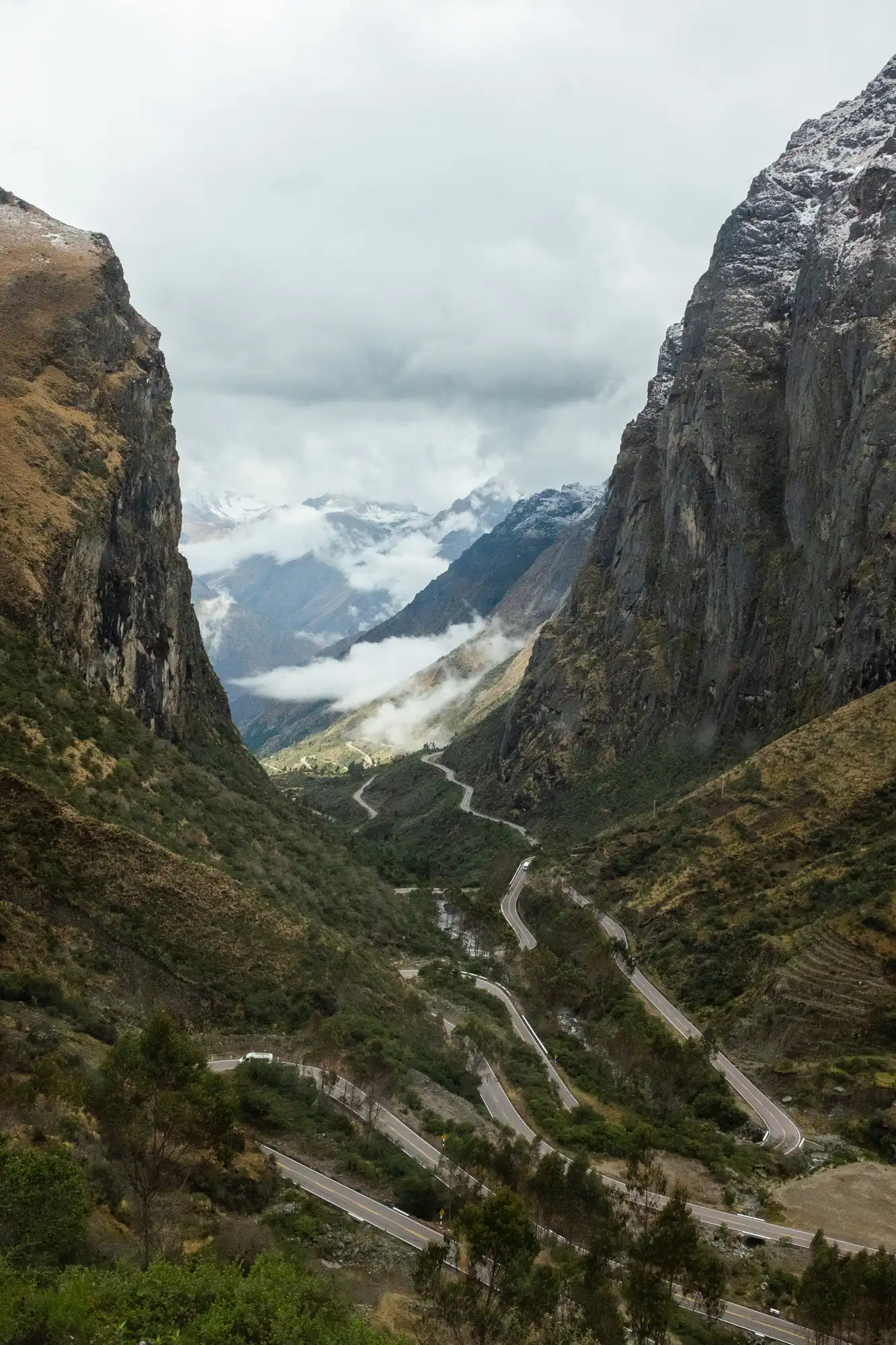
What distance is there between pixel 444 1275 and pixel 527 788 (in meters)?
138

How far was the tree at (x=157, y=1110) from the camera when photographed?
2914cm

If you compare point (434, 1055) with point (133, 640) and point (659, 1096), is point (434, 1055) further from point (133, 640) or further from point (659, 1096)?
point (133, 640)

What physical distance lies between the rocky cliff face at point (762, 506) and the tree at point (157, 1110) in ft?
290

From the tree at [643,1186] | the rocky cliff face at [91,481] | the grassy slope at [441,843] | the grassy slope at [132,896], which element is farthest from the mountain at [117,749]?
the grassy slope at [441,843]

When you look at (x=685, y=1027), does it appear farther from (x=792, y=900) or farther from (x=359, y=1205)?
(x=359, y=1205)

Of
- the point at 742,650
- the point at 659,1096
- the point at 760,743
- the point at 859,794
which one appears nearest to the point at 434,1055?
the point at 659,1096

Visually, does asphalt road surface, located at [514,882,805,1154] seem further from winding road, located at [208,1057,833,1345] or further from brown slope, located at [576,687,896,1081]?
winding road, located at [208,1057,833,1345]

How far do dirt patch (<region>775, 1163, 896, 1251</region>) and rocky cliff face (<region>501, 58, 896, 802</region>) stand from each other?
63.0 metres

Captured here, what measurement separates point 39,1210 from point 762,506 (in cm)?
14382

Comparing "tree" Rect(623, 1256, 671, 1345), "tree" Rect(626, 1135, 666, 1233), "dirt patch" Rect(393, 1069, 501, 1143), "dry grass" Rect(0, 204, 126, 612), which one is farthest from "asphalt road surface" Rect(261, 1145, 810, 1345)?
"dry grass" Rect(0, 204, 126, 612)

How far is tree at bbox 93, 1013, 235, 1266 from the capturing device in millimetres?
29141

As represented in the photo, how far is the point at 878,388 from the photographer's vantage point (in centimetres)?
11531

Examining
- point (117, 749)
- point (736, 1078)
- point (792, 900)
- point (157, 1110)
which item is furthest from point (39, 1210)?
point (792, 900)

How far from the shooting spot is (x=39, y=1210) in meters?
23.7
